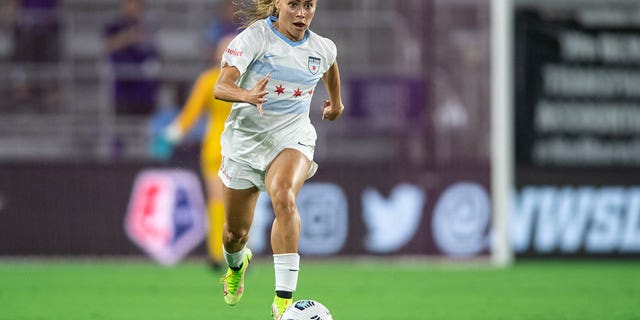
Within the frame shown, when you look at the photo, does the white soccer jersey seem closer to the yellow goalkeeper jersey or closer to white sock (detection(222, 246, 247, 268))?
white sock (detection(222, 246, 247, 268))

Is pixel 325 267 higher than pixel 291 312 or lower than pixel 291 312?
lower

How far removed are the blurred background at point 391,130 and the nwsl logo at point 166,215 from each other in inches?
4.2

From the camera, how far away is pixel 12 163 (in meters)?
13.6

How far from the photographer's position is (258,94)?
6.25m

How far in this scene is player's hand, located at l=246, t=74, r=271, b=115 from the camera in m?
6.25

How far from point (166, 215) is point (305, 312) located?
7446 millimetres

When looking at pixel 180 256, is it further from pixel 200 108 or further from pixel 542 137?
pixel 542 137

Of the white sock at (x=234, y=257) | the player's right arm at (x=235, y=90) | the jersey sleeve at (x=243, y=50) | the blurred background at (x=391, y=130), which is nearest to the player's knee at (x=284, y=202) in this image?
the player's right arm at (x=235, y=90)

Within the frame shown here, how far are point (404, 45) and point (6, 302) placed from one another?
22.5 feet

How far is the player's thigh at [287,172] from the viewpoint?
662 centimetres

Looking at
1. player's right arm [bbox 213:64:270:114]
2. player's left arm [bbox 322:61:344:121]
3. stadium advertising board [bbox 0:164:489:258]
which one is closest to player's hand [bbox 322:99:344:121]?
player's left arm [bbox 322:61:344:121]

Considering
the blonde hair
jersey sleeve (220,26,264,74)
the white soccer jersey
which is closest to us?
jersey sleeve (220,26,264,74)

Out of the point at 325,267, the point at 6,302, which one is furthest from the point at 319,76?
the point at 325,267

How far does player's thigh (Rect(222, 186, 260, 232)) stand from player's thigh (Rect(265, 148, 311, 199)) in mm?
324
